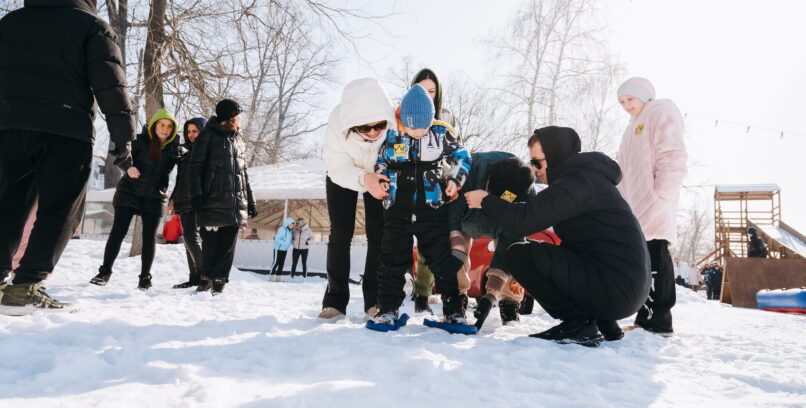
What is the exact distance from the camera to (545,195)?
2494 mm

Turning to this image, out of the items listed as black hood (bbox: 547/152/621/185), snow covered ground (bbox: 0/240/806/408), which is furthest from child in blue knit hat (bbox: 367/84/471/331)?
black hood (bbox: 547/152/621/185)

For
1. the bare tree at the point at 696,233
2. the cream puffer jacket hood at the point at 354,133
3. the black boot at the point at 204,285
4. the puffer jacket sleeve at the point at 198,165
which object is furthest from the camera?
the bare tree at the point at 696,233

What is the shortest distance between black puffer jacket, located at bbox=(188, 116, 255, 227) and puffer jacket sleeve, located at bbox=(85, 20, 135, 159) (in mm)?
1429

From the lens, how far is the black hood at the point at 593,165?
2576 millimetres

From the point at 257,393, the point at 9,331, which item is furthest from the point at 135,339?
the point at 257,393

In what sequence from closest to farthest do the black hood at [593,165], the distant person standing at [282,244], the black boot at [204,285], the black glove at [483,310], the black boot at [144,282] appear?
the black hood at [593,165], the black glove at [483,310], the black boot at [204,285], the black boot at [144,282], the distant person standing at [282,244]

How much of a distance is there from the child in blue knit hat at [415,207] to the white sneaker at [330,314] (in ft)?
1.58

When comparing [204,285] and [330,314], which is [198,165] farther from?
[330,314]

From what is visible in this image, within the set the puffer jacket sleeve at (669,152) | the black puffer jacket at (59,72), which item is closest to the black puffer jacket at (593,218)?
the puffer jacket sleeve at (669,152)

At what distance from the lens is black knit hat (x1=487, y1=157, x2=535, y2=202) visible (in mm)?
3275

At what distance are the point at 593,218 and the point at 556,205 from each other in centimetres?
26

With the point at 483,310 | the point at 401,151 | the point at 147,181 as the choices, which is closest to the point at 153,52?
the point at 147,181

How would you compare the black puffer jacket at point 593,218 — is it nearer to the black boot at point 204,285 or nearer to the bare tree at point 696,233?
the black boot at point 204,285

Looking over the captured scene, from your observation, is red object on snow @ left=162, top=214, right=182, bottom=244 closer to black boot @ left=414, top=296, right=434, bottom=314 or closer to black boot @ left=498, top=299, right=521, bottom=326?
black boot @ left=414, top=296, right=434, bottom=314
